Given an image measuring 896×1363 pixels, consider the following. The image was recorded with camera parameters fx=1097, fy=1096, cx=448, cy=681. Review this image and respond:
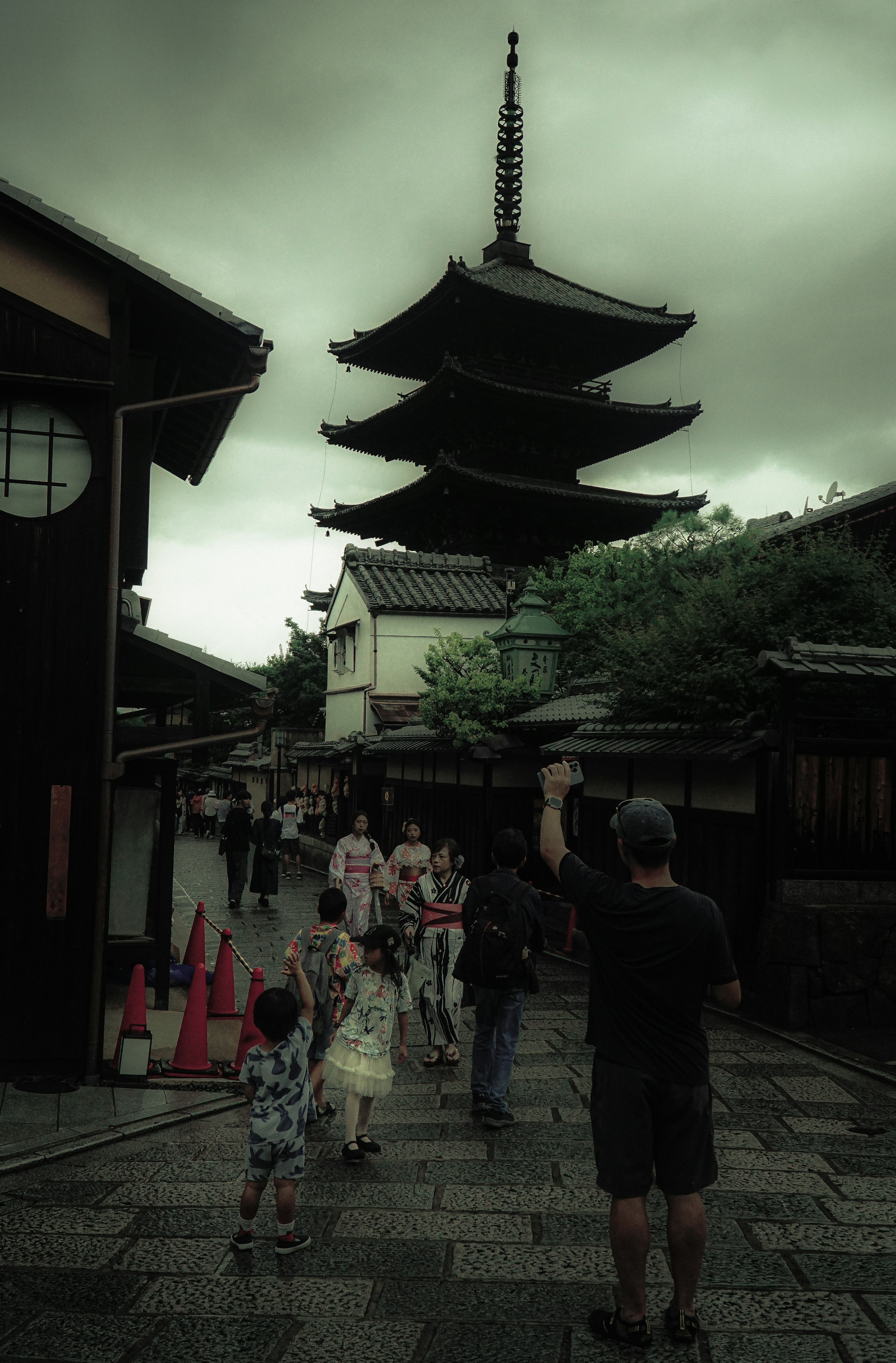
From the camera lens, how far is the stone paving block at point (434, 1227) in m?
5.21

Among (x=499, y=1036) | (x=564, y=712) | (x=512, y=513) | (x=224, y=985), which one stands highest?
(x=512, y=513)

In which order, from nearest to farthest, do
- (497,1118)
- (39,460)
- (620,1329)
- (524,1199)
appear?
(620,1329), (524,1199), (497,1118), (39,460)

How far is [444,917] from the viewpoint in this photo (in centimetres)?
855

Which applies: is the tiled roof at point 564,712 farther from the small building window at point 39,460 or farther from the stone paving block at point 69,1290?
the stone paving block at point 69,1290

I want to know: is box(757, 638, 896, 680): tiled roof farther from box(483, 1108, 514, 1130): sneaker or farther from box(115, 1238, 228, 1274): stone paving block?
box(115, 1238, 228, 1274): stone paving block

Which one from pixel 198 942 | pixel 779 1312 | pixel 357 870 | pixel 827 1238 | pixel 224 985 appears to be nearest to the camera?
pixel 779 1312

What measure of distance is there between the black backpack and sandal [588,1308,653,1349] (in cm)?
283

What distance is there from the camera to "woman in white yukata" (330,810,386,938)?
484 inches

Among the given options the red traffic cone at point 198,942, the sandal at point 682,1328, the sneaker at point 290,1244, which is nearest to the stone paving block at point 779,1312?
the sandal at point 682,1328

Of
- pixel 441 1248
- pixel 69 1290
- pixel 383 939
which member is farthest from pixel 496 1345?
pixel 383 939

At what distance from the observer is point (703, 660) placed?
12.0 metres

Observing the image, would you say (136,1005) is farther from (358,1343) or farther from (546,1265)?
(358,1343)

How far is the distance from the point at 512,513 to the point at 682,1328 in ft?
96.8

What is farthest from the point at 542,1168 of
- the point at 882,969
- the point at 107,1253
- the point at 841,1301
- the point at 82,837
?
the point at 882,969
